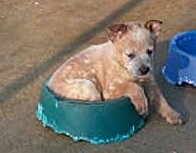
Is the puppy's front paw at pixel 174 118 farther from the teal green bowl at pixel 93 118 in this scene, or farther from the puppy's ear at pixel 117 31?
the puppy's ear at pixel 117 31

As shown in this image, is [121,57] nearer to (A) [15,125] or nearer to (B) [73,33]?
(A) [15,125]

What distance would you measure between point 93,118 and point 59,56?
1389 millimetres

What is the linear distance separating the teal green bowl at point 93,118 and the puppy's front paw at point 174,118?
0.67 feet

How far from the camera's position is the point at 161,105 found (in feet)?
13.1

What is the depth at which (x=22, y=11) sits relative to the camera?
5949mm

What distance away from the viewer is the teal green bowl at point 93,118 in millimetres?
3693

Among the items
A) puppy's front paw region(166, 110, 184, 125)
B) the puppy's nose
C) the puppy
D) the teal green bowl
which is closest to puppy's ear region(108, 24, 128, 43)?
the puppy

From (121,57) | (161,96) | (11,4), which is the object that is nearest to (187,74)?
(161,96)

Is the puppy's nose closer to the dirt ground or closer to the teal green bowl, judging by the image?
the teal green bowl

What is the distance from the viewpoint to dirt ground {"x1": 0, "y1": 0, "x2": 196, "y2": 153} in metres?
3.82

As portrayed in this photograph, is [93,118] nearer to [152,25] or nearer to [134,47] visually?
[134,47]

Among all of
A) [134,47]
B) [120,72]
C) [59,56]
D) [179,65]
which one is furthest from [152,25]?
[59,56]

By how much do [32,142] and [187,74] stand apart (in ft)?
4.25

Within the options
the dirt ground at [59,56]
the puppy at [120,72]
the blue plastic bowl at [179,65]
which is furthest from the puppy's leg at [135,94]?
the blue plastic bowl at [179,65]
